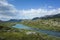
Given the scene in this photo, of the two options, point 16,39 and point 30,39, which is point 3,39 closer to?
point 16,39

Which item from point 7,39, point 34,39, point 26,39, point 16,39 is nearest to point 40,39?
point 34,39

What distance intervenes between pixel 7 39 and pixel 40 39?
69.0 feet

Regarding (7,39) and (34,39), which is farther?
(34,39)

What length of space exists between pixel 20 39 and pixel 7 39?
25.9 feet

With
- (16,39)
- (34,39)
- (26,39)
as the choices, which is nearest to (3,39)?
(16,39)

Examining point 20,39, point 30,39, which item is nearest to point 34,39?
point 30,39

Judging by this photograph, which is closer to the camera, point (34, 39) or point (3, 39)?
point (3, 39)

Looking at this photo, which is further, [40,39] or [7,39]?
[40,39]

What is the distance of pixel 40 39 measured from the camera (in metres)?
82.6

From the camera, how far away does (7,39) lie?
76188mm

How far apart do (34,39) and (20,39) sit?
9.02m

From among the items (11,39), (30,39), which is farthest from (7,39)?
(30,39)

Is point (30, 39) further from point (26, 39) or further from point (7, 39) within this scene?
point (7, 39)

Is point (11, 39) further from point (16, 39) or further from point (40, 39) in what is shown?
point (40, 39)
